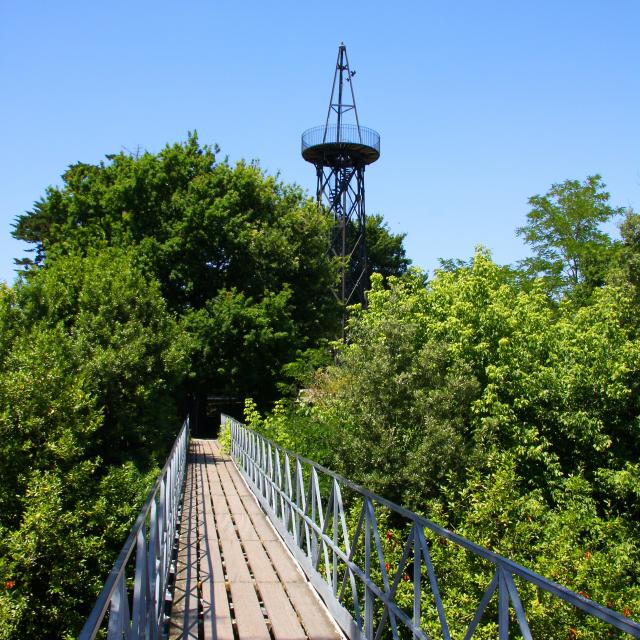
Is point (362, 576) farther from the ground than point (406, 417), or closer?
closer

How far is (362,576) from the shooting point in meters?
4.93

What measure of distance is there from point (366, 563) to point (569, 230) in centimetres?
3258

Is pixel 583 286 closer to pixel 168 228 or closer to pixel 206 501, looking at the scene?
pixel 168 228

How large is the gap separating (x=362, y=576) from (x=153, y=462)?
39.5 ft

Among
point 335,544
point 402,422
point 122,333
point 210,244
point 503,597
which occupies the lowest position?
point 335,544

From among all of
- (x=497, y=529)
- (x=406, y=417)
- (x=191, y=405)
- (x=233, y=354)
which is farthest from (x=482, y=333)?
(x=191, y=405)

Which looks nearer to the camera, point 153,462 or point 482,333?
point 482,333

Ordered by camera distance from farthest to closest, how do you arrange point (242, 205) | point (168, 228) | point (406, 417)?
point (242, 205) → point (168, 228) → point (406, 417)

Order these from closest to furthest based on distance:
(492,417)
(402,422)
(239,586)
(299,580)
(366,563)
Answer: (366,563)
(239,586)
(299,580)
(402,422)
(492,417)

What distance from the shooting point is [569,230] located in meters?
34.5

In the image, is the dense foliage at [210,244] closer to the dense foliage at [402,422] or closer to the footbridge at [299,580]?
the dense foliage at [402,422]

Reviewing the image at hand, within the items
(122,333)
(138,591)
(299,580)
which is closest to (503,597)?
(138,591)

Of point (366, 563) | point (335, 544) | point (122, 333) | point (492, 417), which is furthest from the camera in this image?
point (122, 333)

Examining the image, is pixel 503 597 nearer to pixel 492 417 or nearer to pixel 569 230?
pixel 492 417
